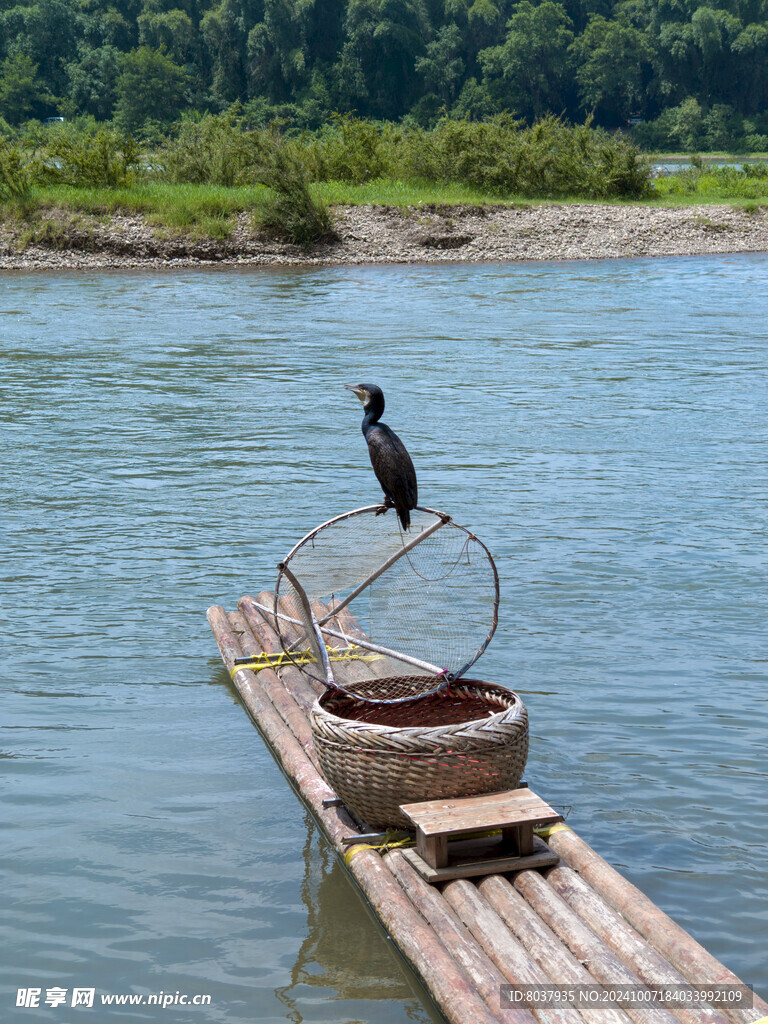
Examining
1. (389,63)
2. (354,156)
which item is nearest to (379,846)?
(354,156)

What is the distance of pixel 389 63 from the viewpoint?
101 metres

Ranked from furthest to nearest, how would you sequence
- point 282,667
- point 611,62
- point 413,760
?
point 611,62 → point 282,667 → point 413,760

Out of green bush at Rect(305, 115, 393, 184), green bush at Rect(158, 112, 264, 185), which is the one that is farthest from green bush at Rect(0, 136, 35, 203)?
green bush at Rect(305, 115, 393, 184)

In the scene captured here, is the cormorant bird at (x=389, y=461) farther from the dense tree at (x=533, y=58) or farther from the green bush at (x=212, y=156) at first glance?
the dense tree at (x=533, y=58)

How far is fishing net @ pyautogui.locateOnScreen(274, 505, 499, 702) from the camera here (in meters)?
5.68

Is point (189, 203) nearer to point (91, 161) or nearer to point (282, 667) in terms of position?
point (91, 161)

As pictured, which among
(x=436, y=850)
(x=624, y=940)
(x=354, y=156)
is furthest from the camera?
(x=354, y=156)

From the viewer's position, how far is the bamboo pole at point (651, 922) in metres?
3.72

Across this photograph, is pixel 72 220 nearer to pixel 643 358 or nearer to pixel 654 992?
pixel 643 358

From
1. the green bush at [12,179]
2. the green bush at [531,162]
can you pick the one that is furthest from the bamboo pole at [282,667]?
the green bush at [531,162]

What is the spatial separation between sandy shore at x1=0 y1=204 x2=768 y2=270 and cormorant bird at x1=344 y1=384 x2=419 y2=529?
86.8 feet

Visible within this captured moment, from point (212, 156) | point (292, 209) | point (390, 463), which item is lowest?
point (390, 463)

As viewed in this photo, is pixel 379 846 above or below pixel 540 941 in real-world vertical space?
below

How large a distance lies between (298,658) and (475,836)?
2360 millimetres
